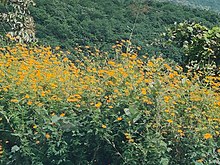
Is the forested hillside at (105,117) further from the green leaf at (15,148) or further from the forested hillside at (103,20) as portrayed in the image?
the forested hillside at (103,20)

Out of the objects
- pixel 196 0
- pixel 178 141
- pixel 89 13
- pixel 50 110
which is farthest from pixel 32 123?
pixel 196 0

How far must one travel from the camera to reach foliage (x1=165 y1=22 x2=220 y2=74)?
542 centimetres

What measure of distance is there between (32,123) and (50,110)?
14 centimetres

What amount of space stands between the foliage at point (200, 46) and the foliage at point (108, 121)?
1719mm

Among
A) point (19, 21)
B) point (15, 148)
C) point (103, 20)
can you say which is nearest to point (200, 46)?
point (19, 21)

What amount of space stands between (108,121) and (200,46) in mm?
2479

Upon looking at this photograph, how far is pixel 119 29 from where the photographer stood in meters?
13.8

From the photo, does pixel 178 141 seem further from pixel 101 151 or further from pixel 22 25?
pixel 22 25

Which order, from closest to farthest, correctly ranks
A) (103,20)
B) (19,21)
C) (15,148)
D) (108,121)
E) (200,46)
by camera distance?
(108,121)
(15,148)
(200,46)
(19,21)
(103,20)

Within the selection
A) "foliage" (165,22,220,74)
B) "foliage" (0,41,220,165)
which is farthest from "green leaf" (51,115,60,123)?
"foliage" (165,22,220,74)

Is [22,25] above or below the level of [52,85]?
below

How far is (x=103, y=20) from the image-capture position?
1450 cm

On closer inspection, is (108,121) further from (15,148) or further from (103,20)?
(103,20)

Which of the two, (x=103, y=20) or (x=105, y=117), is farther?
(x=103, y=20)
